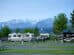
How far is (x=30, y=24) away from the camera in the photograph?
2834mm

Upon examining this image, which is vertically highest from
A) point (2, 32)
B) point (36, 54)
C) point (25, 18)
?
point (25, 18)

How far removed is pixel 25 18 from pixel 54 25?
1.58ft

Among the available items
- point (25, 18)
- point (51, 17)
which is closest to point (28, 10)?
point (25, 18)

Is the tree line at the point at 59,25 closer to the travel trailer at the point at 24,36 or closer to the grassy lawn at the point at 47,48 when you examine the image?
the travel trailer at the point at 24,36

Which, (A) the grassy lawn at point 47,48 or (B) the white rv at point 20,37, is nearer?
(A) the grassy lawn at point 47,48

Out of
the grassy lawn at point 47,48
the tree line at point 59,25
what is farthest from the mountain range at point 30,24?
the grassy lawn at point 47,48

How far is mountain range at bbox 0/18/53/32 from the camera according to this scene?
2.77m

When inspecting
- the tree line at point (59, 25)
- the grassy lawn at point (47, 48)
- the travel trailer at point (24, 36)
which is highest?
the tree line at point (59, 25)

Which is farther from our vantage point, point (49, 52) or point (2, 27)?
point (2, 27)

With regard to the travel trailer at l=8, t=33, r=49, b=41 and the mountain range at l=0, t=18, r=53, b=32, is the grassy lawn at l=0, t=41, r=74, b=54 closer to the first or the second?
the travel trailer at l=8, t=33, r=49, b=41

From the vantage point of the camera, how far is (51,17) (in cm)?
279

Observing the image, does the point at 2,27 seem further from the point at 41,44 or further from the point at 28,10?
the point at 41,44

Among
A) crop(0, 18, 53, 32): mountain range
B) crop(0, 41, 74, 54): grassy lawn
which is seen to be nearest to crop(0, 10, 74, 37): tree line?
crop(0, 18, 53, 32): mountain range

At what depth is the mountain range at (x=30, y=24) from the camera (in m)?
2.77
